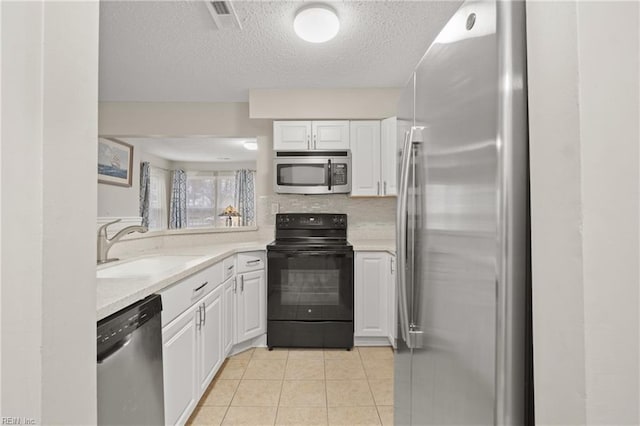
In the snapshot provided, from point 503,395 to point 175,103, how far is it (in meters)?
3.76

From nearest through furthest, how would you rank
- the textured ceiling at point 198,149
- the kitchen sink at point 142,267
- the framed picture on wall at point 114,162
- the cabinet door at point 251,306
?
the kitchen sink at point 142,267, the cabinet door at point 251,306, the framed picture on wall at point 114,162, the textured ceiling at point 198,149

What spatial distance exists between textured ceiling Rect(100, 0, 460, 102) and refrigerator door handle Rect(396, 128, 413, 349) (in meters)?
1.22

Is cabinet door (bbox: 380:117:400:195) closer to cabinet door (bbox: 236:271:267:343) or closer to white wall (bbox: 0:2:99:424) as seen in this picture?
cabinet door (bbox: 236:271:267:343)

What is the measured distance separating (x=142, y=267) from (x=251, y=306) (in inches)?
42.1

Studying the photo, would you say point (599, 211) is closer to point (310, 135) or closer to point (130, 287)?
point (130, 287)

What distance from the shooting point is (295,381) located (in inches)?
87.3

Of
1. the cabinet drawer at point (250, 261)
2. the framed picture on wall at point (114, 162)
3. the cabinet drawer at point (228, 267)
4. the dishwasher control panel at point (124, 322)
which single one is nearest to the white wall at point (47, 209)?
the dishwasher control panel at point (124, 322)

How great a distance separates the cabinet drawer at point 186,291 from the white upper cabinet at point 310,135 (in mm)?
1410

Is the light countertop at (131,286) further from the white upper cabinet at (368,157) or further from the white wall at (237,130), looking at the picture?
the white upper cabinet at (368,157)

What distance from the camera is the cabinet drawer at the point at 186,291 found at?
1.42 m

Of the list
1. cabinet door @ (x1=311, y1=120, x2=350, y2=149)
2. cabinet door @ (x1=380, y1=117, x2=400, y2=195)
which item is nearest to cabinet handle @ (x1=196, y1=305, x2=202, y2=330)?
cabinet door @ (x1=311, y1=120, x2=350, y2=149)

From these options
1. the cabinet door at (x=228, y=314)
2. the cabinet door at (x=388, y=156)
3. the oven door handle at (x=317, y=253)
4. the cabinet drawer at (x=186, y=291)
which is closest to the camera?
the cabinet drawer at (x=186, y=291)

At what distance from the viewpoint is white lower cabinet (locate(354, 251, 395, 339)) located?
275 centimetres

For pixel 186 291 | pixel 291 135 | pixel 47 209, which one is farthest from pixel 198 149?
pixel 47 209
